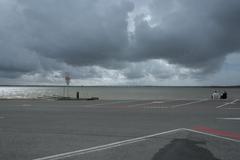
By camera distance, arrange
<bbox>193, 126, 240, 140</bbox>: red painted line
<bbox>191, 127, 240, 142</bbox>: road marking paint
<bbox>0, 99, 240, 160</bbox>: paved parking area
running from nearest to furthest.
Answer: <bbox>0, 99, 240, 160</bbox>: paved parking area
<bbox>191, 127, 240, 142</bbox>: road marking paint
<bbox>193, 126, 240, 140</bbox>: red painted line

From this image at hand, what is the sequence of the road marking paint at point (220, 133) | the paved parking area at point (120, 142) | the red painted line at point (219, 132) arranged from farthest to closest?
the red painted line at point (219, 132) < the road marking paint at point (220, 133) < the paved parking area at point (120, 142)

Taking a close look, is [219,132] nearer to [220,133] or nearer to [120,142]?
[220,133]

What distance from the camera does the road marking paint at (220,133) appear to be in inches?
315

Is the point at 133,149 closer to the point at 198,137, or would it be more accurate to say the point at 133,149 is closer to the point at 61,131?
the point at 198,137

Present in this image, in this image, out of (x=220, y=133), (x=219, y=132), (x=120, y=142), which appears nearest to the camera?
(x=120, y=142)

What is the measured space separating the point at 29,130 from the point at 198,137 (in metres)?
5.94

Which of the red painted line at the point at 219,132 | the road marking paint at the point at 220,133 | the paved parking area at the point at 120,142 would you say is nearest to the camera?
the paved parking area at the point at 120,142

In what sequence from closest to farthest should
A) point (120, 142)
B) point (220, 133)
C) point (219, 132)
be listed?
point (120, 142) → point (220, 133) → point (219, 132)

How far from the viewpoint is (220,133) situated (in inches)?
349

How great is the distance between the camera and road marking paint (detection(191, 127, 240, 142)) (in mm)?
7991

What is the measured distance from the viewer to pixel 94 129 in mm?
9797

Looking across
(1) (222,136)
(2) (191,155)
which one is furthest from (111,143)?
(1) (222,136)

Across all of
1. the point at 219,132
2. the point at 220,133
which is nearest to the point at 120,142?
the point at 220,133

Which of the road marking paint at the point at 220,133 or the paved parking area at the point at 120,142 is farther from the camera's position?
the road marking paint at the point at 220,133
